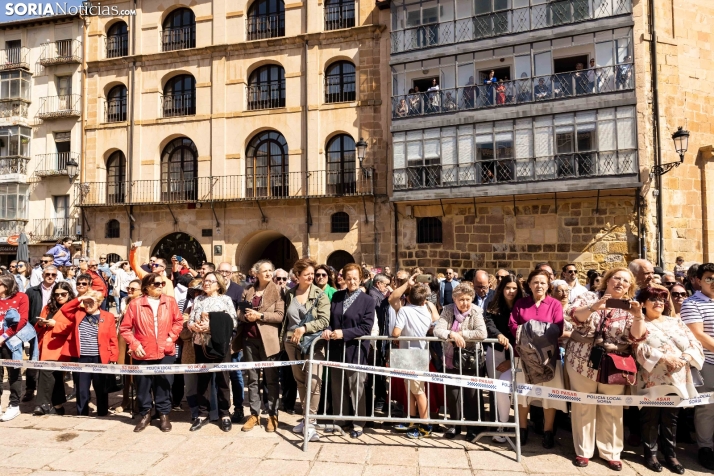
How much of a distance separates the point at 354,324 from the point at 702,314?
11.6ft

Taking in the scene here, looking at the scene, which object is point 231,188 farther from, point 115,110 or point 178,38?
point 178,38

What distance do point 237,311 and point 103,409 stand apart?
2.19 meters

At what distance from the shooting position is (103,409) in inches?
256

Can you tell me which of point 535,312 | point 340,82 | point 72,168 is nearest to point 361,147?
point 340,82

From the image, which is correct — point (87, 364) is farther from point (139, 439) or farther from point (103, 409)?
point (139, 439)

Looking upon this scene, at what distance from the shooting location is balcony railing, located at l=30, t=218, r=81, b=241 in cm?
2166

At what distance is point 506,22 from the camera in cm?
1653

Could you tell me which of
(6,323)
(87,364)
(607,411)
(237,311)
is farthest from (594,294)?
(6,323)

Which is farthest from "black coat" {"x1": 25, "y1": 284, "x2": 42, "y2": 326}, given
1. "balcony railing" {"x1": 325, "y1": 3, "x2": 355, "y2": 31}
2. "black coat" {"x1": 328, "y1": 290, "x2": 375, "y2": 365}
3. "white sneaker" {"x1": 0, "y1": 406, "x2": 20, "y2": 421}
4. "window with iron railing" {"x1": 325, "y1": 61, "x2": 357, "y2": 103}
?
"balcony railing" {"x1": 325, "y1": 3, "x2": 355, "y2": 31}

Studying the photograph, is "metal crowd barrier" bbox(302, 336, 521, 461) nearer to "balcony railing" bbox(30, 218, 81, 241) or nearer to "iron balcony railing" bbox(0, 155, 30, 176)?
"balcony railing" bbox(30, 218, 81, 241)

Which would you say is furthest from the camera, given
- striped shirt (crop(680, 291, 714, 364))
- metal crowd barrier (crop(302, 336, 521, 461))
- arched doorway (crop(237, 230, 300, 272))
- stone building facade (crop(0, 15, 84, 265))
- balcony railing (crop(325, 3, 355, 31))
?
stone building facade (crop(0, 15, 84, 265))

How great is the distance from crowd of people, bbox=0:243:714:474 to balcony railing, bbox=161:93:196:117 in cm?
1535

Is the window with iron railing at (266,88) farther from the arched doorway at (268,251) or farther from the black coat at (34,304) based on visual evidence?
the black coat at (34,304)

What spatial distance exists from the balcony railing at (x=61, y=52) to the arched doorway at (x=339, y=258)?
14126 mm
